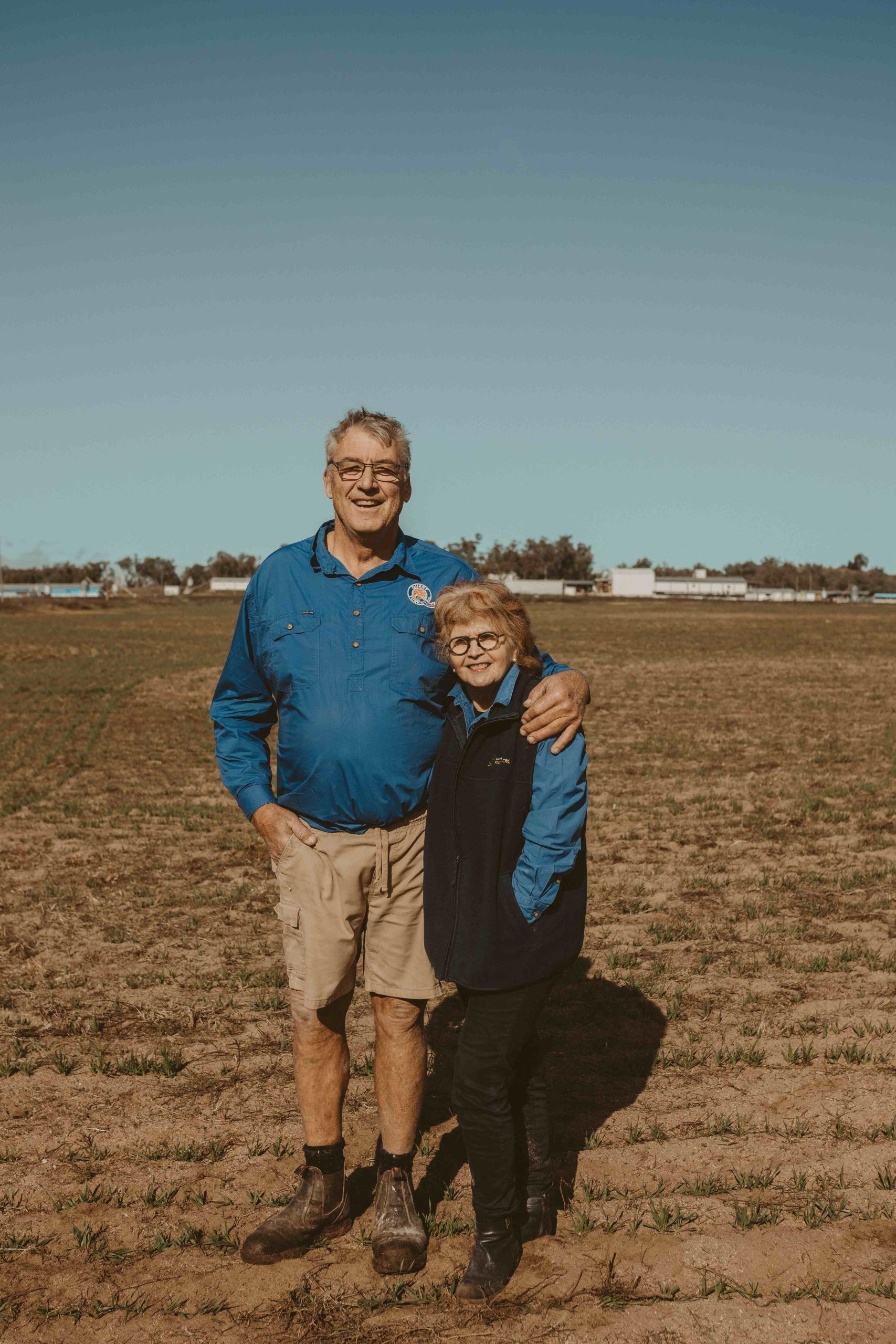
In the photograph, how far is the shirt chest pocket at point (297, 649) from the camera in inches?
124

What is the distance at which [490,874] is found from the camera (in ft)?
9.64

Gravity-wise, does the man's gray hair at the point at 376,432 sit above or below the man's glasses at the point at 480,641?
above

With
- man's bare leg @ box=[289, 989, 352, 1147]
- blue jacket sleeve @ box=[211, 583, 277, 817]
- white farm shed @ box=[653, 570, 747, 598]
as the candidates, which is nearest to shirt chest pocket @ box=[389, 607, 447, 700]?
blue jacket sleeve @ box=[211, 583, 277, 817]

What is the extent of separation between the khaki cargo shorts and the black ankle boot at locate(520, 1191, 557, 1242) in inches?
29.2

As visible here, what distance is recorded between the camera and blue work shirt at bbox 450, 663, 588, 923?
2875mm

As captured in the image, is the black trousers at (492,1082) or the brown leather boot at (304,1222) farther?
the brown leather boot at (304,1222)

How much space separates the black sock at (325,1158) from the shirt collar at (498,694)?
4.73 ft

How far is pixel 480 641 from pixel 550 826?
1.86 ft

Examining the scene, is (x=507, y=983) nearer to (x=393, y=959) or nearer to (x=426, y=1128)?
(x=393, y=959)

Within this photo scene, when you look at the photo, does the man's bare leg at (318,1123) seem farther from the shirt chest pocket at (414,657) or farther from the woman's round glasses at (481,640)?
the woman's round glasses at (481,640)

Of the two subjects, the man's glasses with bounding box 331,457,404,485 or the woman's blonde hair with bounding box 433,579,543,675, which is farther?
the man's glasses with bounding box 331,457,404,485

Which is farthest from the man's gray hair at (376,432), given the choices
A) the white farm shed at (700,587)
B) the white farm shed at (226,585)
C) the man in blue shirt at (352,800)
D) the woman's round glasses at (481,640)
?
the white farm shed at (226,585)

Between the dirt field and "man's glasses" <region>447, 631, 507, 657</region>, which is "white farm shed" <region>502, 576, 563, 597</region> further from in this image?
"man's glasses" <region>447, 631, 507, 657</region>

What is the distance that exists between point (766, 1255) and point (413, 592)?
2.29 meters
